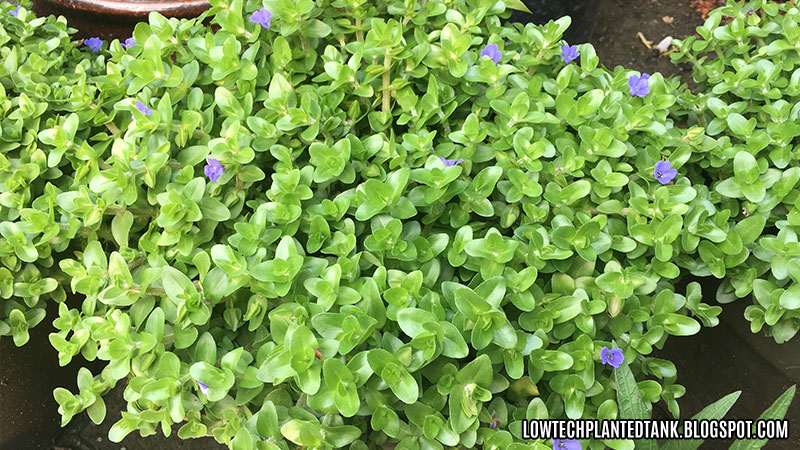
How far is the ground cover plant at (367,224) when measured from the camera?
1046mm

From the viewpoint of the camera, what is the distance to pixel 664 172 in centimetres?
130

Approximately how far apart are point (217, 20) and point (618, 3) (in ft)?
8.67

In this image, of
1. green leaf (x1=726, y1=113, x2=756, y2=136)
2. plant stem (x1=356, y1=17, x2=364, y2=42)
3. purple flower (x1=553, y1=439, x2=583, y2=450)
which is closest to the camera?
purple flower (x1=553, y1=439, x2=583, y2=450)

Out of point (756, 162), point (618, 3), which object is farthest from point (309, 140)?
point (618, 3)

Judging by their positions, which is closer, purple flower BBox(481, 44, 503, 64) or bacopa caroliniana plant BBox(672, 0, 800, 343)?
bacopa caroliniana plant BBox(672, 0, 800, 343)

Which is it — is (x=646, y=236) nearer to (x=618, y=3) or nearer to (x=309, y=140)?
(x=309, y=140)

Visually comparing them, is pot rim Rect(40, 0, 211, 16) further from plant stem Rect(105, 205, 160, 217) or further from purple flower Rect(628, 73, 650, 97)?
purple flower Rect(628, 73, 650, 97)

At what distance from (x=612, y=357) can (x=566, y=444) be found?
7.0 inches

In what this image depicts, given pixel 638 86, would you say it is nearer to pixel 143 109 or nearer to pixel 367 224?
pixel 367 224

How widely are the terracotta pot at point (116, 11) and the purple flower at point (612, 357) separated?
5.98 feet

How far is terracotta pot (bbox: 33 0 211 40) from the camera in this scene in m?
2.21

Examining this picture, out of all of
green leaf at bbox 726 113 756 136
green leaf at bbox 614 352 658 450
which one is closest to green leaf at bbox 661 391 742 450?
green leaf at bbox 614 352 658 450

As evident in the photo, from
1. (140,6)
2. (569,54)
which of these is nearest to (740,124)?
(569,54)

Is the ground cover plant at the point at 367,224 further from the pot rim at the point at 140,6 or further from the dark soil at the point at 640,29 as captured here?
the dark soil at the point at 640,29
